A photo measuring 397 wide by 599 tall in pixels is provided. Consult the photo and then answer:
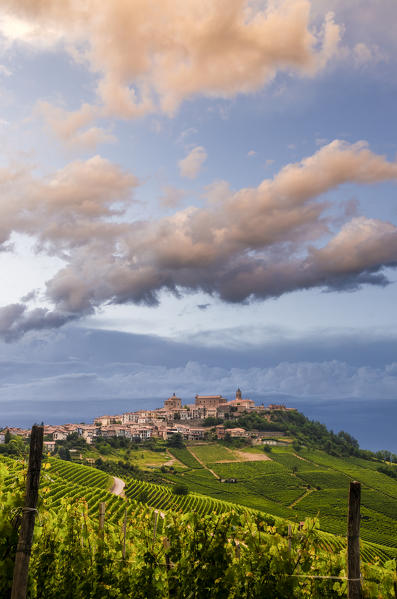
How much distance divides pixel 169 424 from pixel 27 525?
157 m

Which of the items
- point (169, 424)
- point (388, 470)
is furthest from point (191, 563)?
point (169, 424)

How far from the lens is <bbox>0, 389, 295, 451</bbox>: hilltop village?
131625 mm

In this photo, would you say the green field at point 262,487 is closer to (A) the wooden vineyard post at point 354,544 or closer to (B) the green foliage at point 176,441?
(B) the green foliage at point 176,441

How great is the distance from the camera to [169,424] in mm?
155125

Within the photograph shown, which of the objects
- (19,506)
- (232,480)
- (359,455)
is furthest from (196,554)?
(359,455)

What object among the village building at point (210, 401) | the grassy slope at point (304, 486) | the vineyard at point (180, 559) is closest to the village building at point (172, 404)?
the village building at point (210, 401)

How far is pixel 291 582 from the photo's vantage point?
5664 millimetres

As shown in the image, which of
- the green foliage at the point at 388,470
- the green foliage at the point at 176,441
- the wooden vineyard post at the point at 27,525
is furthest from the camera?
the green foliage at the point at 176,441

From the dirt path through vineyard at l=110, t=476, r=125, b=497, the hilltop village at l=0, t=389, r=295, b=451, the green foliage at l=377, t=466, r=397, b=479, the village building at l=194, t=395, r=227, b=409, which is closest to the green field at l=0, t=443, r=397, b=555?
the dirt path through vineyard at l=110, t=476, r=125, b=497

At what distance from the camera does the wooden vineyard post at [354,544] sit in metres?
4.77

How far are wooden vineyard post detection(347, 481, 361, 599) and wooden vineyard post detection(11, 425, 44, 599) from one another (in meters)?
3.97

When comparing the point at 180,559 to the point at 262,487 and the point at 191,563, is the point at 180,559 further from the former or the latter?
the point at 262,487

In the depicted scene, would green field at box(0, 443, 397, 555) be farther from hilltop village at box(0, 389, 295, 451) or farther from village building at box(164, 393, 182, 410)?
village building at box(164, 393, 182, 410)

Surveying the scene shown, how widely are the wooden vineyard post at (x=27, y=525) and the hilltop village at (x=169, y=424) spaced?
113 m
